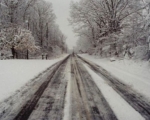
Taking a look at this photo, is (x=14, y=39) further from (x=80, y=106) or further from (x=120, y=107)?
(x=120, y=107)

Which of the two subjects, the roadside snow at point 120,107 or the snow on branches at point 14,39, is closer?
the roadside snow at point 120,107

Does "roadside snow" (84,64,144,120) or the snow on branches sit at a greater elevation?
the snow on branches

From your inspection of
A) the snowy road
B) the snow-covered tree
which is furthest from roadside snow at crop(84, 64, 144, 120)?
the snow-covered tree

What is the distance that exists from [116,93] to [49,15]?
40365 mm

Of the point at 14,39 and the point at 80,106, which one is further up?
the point at 14,39

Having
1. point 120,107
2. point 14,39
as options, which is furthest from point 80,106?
point 14,39

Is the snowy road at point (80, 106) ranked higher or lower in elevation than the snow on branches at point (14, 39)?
lower

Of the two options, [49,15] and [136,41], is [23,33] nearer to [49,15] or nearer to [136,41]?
[136,41]

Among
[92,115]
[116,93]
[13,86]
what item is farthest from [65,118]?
[13,86]

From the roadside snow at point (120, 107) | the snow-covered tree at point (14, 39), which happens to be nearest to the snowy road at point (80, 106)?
the roadside snow at point (120, 107)

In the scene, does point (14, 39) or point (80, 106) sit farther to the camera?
point (14, 39)

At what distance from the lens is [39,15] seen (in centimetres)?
4003

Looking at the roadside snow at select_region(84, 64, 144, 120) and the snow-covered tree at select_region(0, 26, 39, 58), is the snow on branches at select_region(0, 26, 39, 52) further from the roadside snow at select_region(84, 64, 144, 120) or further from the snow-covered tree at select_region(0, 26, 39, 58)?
the roadside snow at select_region(84, 64, 144, 120)

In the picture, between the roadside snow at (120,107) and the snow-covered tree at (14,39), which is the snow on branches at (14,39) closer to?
the snow-covered tree at (14,39)
